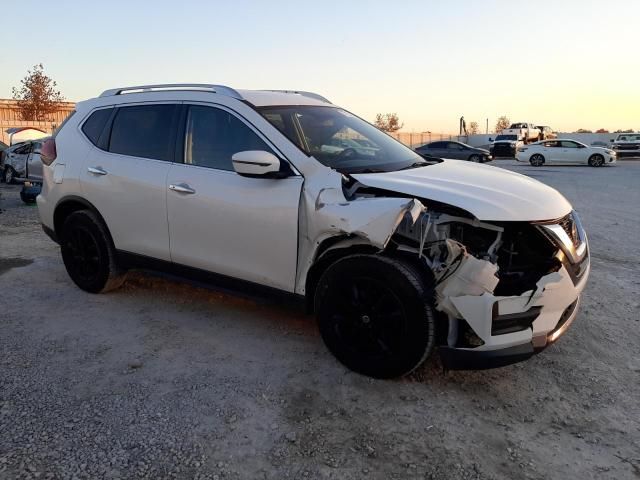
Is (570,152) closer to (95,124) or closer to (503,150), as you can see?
(503,150)

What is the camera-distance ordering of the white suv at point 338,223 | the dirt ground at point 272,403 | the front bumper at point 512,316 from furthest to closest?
the white suv at point 338,223, the front bumper at point 512,316, the dirt ground at point 272,403

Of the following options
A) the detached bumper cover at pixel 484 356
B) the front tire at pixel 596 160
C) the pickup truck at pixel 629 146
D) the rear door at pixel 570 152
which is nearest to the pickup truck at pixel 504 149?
the pickup truck at pixel 629 146

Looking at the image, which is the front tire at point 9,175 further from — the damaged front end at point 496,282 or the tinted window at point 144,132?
the damaged front end at point 496,282

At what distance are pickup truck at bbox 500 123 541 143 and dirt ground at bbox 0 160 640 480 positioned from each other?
45122 millimetres

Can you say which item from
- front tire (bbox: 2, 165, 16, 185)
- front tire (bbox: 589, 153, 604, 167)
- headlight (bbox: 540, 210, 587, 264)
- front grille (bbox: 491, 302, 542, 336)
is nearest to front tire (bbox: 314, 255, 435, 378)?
front grille (bbox: 491, 302, 542, 336)

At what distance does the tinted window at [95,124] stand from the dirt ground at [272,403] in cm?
152

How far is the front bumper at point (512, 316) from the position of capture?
283 cm

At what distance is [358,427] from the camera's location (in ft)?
9.19

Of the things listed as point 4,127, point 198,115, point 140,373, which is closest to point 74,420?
point 140,373

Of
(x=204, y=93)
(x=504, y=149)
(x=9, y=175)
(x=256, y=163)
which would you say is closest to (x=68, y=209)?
(x=204, y=93)

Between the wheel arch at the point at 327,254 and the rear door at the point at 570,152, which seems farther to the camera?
the rear door at the point at 570,152

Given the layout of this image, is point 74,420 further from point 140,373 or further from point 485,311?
point 485,311

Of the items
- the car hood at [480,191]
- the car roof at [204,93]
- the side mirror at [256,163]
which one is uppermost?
the car roof at [204,93]

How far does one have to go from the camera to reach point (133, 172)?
14.0 ft
